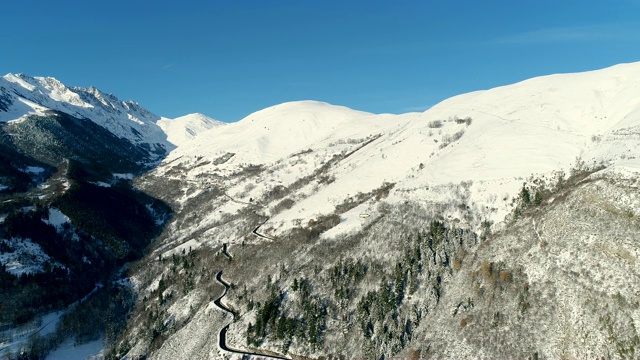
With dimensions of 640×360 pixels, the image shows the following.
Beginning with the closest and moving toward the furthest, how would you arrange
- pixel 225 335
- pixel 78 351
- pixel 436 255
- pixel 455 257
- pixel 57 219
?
pixel 455 257, pixel 436 255, pixel 225 335, pixel 78 351, pixel 57 219

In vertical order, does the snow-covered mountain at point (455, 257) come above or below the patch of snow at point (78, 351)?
above

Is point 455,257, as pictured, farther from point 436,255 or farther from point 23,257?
point 23,257

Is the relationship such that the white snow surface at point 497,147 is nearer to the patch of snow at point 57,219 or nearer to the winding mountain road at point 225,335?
the winding mountain road at point 225,335

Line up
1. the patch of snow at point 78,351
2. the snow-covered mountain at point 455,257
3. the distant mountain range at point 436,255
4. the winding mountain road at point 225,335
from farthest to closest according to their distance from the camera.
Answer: the patch of snow at point 78,351 < the winding mountain road at point 225,335 < the distant mountain range at point 436,255 < the snow-covered mountain at point 455,257

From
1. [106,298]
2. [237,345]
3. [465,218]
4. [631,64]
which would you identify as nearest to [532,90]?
[631,64]

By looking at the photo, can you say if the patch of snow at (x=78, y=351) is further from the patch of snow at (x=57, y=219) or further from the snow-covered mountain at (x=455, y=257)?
the patch of snow at (x=57, y=219)

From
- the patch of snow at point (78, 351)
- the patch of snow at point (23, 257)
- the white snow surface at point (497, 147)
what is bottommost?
the patch of snow at point (78, 351)

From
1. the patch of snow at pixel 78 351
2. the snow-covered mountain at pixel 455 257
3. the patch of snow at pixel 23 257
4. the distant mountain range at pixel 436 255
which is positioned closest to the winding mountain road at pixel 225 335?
the distant mountain range at pixel 436 255

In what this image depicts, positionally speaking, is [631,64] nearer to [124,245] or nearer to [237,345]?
[237,345]

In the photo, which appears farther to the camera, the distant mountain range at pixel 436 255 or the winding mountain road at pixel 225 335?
the winding mountain road at pixel 225 335

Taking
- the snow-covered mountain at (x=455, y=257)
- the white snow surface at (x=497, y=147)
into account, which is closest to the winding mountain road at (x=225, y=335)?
the snow-covered mountain at (x=455, y=257)

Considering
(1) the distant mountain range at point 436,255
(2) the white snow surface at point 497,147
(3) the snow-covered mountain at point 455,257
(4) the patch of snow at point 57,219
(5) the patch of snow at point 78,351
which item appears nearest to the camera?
(3) the snow-covered mountain at point 455,257

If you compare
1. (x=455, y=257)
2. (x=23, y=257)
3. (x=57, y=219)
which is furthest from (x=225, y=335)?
(x=57, y=219)

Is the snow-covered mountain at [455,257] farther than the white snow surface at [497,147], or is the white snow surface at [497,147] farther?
the white snow surface at [497,147]
